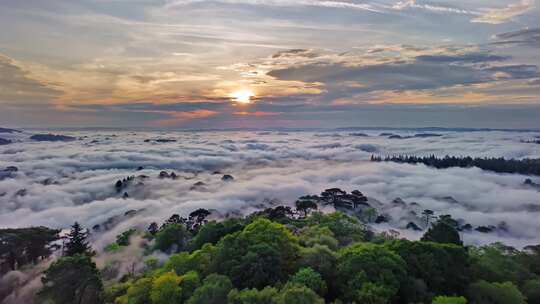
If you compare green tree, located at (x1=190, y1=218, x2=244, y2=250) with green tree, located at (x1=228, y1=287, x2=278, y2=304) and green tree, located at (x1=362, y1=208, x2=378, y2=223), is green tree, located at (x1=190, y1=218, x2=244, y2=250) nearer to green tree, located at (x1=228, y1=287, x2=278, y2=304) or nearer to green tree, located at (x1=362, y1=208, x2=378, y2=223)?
green tree, located at (x1=228, y1=287, x2=278, y2=304)

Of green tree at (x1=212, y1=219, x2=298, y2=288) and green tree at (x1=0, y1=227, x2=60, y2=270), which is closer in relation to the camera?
green tree at (x1=212, y1=219, x2=298, y2=288)

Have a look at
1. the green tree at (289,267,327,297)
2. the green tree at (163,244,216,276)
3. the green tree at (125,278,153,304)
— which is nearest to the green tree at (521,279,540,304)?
the green tree at (289,267,327,297)

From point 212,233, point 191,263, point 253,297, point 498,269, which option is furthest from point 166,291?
point 498,269

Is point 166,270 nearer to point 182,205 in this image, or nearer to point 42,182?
point 182,205

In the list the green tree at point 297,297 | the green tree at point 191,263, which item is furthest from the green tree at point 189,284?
the green tree at point 297,297

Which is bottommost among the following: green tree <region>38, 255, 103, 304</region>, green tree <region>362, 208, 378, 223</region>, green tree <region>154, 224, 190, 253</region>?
green tree <region>362, 208, 378, 223</region>
